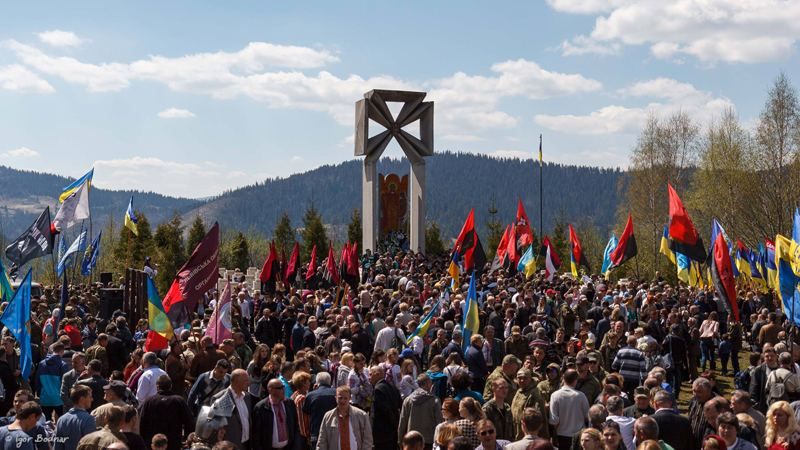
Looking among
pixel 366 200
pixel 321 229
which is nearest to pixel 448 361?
pixel 366 200

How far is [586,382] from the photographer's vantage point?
1120 cm

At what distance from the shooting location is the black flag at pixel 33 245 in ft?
71.7

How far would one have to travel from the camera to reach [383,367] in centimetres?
1168

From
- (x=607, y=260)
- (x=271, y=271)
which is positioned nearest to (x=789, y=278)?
(x=607, y=260)

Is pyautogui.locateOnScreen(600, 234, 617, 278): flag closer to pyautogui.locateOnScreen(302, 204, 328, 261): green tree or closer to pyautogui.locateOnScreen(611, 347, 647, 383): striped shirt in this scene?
pyautogui.locateOnScreen(611, 347, 647, 383): striped shirt

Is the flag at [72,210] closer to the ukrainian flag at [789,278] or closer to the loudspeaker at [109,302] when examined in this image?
the loudspeaker at [109,302]

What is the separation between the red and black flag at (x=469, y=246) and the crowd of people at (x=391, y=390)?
19.8 ft

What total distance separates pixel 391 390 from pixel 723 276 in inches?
278

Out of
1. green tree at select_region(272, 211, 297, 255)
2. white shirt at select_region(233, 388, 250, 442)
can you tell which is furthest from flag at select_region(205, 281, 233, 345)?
green tree at select_region(272, 211, 297, 255)

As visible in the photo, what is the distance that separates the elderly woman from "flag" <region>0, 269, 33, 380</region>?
28.6 feet

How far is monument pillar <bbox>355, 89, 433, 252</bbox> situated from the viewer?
43.3 metres

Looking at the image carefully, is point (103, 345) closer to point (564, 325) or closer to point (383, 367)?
point (383, 367)

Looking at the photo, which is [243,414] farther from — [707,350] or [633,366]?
[707,350]

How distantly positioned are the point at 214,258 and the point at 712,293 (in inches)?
665
